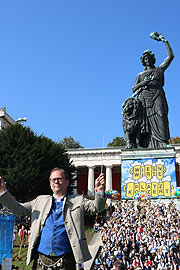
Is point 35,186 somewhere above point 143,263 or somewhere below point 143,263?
above

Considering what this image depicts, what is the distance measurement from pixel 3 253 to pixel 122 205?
43.3 feet

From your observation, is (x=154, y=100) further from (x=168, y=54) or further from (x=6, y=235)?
(x=6, y=235)

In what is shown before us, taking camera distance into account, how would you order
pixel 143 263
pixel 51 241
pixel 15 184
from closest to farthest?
pixel 51 241 < pixel 143 263 < pixel 15 184

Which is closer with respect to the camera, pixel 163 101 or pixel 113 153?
pixel 163 101

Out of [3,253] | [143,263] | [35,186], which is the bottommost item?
[143,263]

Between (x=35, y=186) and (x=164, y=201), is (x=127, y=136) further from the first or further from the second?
(x=35, y=186)

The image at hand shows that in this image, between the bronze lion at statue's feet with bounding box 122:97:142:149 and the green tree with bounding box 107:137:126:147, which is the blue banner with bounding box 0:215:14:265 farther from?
the green tree with bounding box 107:137:126:147

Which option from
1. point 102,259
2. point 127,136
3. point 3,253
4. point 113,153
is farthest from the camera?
point 113,153

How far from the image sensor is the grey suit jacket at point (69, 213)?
11.3 ft

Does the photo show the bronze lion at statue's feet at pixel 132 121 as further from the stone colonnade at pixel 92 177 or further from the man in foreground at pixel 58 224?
the stone colonnade at pixel 92 177

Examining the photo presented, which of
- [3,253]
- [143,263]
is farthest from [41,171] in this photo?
[3,253]

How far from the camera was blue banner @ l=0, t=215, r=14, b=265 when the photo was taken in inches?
174

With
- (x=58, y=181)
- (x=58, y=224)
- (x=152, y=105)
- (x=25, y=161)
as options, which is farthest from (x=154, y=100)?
(x=25, y=161)

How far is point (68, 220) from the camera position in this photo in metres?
3.54
